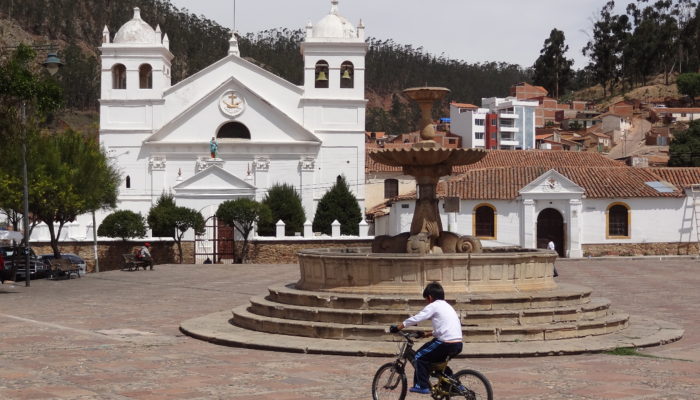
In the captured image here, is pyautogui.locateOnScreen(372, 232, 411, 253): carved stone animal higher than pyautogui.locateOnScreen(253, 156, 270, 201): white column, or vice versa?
pyautogui.locateOnScreen(253, 156, 270, 201): white column

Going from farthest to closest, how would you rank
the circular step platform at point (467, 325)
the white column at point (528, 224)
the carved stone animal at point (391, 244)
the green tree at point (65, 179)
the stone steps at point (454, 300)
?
the white column at point (528, 224) < the green tree at point (65, 179) < the carved stone animal at point (391, 244) < the stone steps at point (454, 300) < the circular step platform at point (467, 325)

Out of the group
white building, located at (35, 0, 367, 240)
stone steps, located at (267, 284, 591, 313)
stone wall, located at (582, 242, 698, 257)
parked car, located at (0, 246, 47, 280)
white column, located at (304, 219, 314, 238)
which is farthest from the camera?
white building, located at (35, 0, 367, 240)

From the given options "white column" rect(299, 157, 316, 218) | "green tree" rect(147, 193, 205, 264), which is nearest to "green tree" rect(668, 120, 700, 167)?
"white column" rect(299, 157, 316, 218)

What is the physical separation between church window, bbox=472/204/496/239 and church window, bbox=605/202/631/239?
4831 millimetres

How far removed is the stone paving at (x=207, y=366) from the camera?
8.81 metres

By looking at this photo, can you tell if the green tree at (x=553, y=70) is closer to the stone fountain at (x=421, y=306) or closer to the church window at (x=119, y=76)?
the church window at (x=119, y=76)

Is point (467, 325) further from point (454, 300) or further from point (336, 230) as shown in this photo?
point (336, 230)

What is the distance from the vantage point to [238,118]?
44719 mm

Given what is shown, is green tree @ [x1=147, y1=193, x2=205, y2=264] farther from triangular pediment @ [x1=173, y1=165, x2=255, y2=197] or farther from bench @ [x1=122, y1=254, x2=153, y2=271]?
bench @ [x1=122, y1=254, x2=153, y2=271]

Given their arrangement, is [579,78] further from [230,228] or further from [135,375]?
[135,375]

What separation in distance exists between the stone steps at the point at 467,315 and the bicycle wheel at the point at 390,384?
415 cm

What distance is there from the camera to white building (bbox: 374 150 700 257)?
132 ft

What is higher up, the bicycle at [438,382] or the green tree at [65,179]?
the green tree at [65,179]

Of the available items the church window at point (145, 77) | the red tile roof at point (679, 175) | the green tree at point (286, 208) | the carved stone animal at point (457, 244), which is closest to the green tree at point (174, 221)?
the green tree at point (286, 208)
